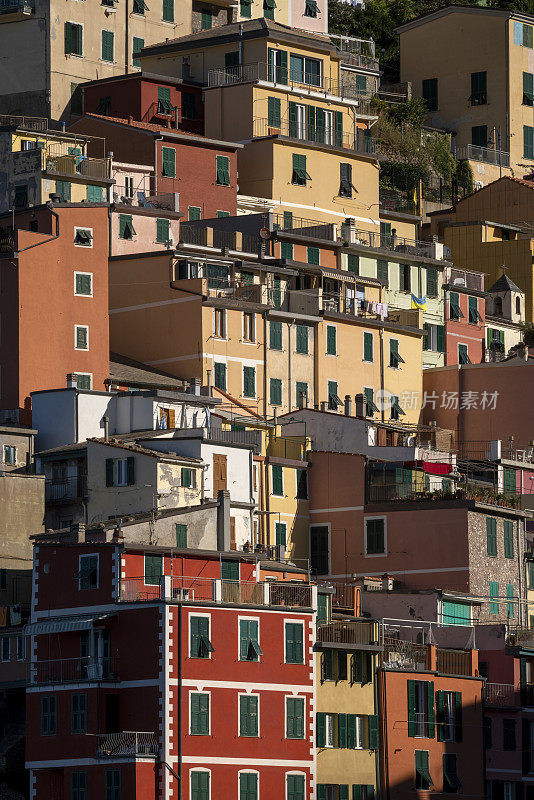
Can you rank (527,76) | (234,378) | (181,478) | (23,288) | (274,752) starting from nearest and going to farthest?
(274,752) → (181,478) → (23,288) → (234,378) → (527,76)

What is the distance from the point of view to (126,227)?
282ft

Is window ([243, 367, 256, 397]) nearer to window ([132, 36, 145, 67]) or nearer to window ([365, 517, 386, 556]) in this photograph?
window ([365, 517, 386, 556])

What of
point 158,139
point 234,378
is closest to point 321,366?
point 234,378

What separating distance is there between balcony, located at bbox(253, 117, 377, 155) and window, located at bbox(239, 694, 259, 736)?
39.6 m

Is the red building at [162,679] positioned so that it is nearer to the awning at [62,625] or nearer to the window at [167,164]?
the awning at [62,625]

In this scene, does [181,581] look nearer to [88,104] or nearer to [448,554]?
[448,554]

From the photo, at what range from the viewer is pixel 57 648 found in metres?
61.0

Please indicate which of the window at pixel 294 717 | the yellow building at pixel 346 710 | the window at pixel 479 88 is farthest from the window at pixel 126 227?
the window at pixel 479 88

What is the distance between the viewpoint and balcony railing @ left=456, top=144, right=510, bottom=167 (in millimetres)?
112562

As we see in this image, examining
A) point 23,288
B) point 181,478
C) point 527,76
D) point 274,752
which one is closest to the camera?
point 274,752

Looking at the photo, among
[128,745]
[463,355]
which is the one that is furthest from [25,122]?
[128,745]

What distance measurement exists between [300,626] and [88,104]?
4016 centimetres

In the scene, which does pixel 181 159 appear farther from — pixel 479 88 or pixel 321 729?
pixel 321 729

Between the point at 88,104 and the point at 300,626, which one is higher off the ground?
the point at 88,104
